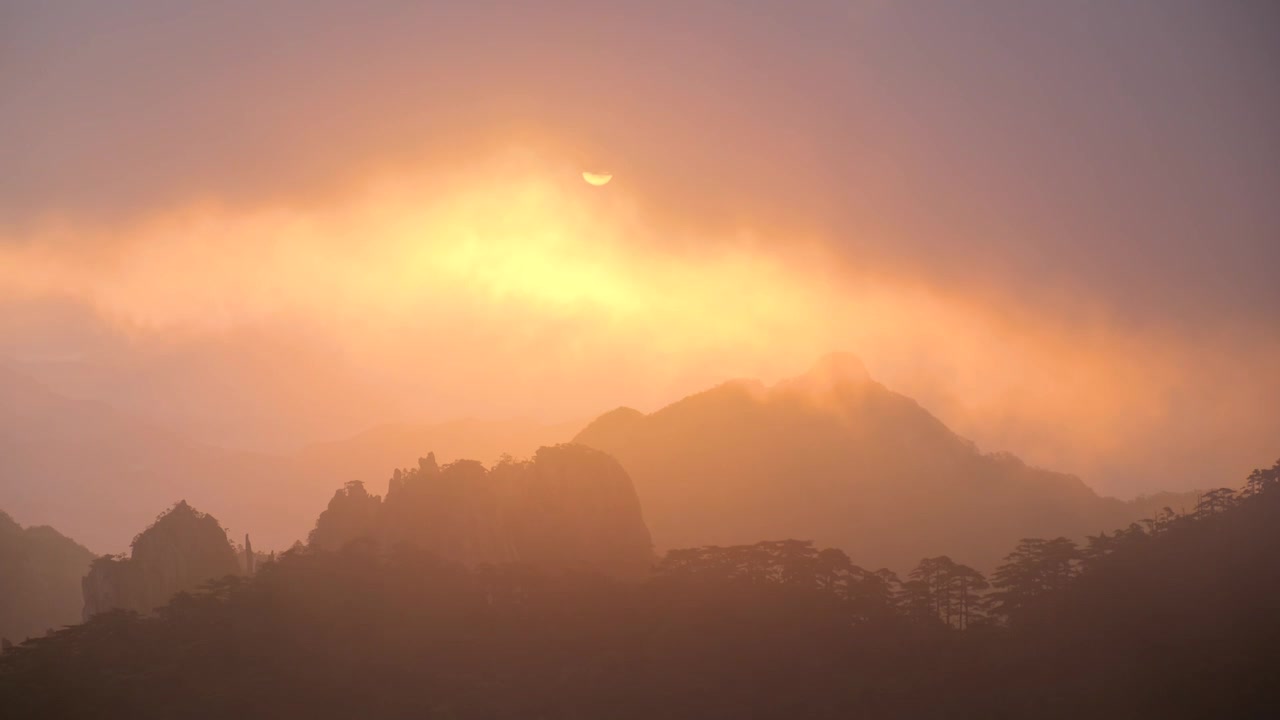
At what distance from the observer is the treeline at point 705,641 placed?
123 meters

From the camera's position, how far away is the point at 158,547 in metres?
174

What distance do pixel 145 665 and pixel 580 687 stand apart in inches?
2330

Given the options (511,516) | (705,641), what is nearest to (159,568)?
(511,516)

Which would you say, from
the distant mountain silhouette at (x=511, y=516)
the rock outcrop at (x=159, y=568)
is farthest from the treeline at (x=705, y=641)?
the rock outcrop at (x=159, y=568)

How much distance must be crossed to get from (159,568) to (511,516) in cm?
6379

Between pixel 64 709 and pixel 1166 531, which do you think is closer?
pixel 64 709

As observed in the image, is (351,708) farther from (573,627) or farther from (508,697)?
(573,627)

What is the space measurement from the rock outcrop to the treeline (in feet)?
78.8

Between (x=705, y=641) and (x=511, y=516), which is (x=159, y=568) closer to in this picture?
(x=511, y=516)

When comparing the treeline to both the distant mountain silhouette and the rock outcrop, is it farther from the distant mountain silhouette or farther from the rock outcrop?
the rock outcrop

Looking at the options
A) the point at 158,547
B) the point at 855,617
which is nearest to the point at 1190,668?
the point at 855,617

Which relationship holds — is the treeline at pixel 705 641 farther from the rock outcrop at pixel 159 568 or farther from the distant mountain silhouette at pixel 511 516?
the rock outcrop at pixel 159 568

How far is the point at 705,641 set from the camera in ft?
460

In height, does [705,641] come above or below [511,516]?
below
